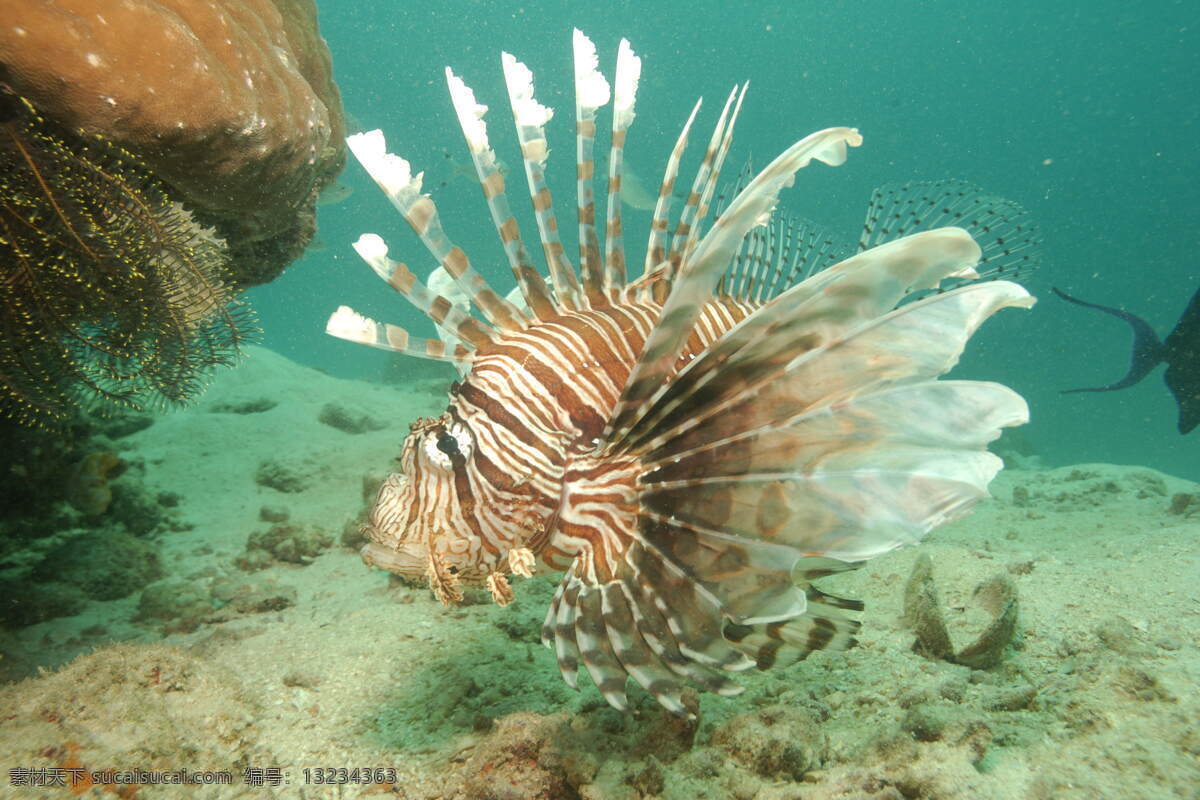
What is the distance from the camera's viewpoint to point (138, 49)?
287cm

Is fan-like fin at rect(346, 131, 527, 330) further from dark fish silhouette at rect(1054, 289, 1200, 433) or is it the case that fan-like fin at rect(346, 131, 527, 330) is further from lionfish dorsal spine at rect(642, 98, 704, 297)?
dark fish silhouette at rect(1054, 289, 1200, 433)

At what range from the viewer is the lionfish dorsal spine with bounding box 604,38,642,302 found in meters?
→ 2.56

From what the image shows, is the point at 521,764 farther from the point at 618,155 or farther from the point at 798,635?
the point at 618,155

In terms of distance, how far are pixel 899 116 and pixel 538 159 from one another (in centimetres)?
9131

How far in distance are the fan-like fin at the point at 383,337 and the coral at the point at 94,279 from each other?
1.48 m

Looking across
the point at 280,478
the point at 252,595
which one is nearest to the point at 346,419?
the point at 280,478

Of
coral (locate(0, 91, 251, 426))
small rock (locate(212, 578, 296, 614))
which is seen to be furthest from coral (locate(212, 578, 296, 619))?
coral (locate(0, 91, 251, 426))

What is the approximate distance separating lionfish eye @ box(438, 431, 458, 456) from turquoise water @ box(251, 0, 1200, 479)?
47.9 metres

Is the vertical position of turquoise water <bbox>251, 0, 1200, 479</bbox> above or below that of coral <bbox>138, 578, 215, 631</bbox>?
above

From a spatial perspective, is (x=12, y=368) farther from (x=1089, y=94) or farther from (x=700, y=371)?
(x=1089, y=94)

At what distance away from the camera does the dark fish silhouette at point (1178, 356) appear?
21.2 ft

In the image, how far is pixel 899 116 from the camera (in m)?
76.9

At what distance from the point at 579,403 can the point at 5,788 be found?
2524mm

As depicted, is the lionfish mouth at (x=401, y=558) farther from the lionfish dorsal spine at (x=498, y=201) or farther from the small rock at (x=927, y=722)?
the small rock at (x=927, y=722)
